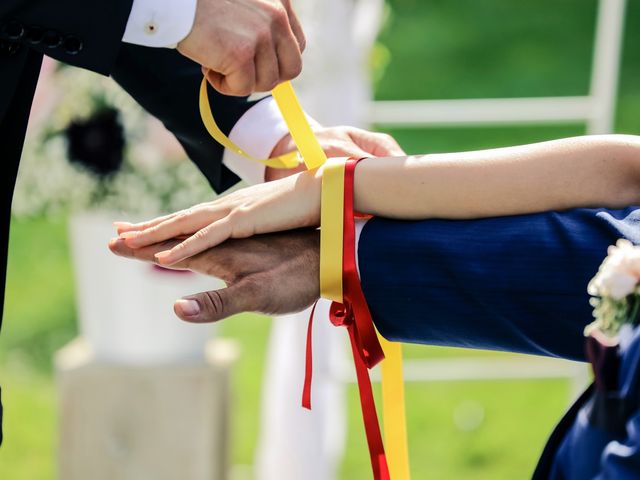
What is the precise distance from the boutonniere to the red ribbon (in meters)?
0.30

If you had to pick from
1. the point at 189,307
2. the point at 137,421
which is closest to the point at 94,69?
the point at 189,307

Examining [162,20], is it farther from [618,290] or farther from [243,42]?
[618,290]

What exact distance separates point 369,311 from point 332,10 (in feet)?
4.75

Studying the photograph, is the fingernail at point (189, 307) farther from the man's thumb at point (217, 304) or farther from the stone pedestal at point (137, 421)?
the stone pedestal at point (137, 421)

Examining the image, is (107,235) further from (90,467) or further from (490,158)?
(490,158)

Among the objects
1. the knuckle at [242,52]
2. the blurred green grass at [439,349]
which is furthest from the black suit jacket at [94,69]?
the blurred green grass at [439,349]

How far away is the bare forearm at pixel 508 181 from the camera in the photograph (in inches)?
44.1

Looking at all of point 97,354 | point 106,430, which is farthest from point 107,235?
point 106,430

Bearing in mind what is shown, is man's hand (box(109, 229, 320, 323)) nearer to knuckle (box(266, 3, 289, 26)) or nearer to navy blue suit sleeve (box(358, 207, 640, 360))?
navy blue suit sleeve (box(358, 207, 640, 360))

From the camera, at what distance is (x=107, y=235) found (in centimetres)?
243

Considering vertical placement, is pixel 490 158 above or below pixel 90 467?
above

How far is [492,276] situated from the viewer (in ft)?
3.57

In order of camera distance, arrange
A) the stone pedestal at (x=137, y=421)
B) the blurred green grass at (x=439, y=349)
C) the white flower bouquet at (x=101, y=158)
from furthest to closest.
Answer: the blurred green grass at (x=439, y=349)
the stone pedestal at (x=137, y=421)
the white flower bouquet at (x=101, y=158)

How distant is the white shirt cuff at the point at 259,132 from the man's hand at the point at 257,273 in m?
0.31
